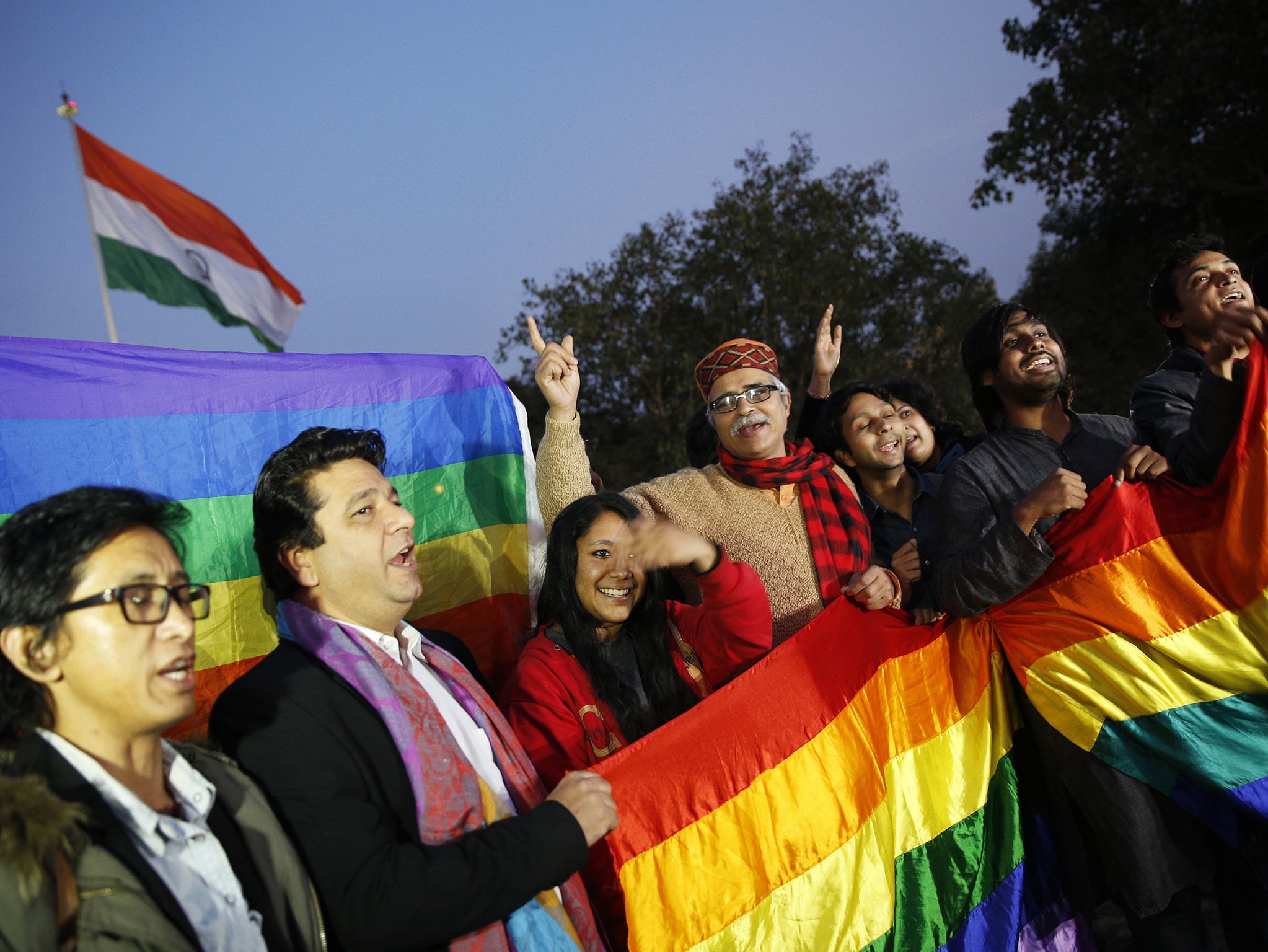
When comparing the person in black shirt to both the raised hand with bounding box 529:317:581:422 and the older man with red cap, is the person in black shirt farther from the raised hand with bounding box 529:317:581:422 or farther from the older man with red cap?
the raised hand with bounding box 529:317:581:422

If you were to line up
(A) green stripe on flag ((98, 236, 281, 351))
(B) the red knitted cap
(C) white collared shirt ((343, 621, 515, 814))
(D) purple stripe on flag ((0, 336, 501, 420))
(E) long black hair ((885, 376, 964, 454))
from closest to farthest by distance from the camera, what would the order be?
1. (C) white collared shirt ((343, 621, 515, 814))
2. (D) purple stripe on flag ((0, 336, 501, 420))
3. (B) the red knitted cap
4. (E) long black hair ((885, 376, 964, 454))
5. (A) green stripe on flag ((98, 236, 281, 351))

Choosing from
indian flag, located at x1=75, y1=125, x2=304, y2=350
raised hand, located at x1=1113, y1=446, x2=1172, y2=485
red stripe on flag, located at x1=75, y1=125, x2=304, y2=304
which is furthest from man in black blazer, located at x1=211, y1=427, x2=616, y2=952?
red stripe on flag, located at x1=75, y1=125, x2=304, y2=304

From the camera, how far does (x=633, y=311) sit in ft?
52.2

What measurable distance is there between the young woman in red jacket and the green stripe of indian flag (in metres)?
6.70

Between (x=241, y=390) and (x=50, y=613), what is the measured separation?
5.58ft

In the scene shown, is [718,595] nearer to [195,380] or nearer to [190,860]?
[190,860]

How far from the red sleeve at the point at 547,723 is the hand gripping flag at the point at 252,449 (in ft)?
2.65

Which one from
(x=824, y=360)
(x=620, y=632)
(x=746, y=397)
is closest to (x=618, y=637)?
(x=620, y=632)

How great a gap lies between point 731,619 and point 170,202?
809 centimetres

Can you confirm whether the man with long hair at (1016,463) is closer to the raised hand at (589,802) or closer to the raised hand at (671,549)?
the raised hand at (671,549)

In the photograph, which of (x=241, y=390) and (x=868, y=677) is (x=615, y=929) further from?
(x=241, y=390)

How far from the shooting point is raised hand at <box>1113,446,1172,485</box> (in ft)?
8.69

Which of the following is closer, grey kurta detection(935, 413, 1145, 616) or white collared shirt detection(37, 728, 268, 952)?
white collared shirt detection(37, 728, 268, 952)

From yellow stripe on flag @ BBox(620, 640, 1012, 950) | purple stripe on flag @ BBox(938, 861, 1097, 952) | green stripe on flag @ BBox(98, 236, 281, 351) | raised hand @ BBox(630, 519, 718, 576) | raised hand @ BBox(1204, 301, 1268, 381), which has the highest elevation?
green stripe on flag @ BBox(98, 236, 281, 351)
